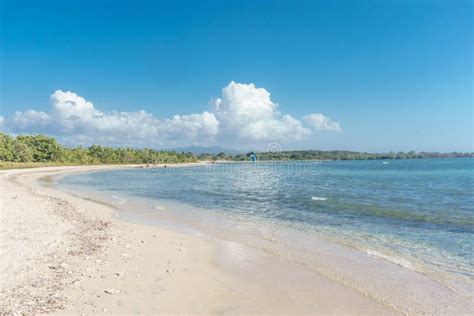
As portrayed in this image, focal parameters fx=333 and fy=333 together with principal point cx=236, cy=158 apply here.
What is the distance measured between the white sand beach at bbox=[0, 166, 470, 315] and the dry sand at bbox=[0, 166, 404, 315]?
0.07ft

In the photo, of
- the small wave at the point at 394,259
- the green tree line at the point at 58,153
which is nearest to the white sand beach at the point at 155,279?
the small wave at the point at 394,259

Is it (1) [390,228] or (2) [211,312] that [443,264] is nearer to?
(1) [390,228]

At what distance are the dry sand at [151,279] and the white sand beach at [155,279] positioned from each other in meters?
A: 0.02

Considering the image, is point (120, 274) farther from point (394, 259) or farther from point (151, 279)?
point (394, 259)

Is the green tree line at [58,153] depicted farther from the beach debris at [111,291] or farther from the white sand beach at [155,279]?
the beach debris at [111,291]

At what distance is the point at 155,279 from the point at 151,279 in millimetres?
104

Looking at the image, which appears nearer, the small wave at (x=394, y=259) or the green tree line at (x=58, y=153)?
the small wave at (x=394, y=259)

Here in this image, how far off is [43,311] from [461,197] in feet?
109

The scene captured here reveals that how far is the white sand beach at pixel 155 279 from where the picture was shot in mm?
7156

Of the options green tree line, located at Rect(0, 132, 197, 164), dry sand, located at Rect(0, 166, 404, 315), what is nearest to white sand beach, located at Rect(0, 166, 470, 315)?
A: dry sand, located at Rect(0, 166, 404, 315)

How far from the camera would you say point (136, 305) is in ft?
23.3

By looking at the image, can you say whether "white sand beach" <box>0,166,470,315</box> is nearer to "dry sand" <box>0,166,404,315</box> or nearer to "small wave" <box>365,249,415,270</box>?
"dry sand" <box>0,166,404,315</box>

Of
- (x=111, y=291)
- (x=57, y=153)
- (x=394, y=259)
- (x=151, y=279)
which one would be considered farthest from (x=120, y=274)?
(x=57, y=153)

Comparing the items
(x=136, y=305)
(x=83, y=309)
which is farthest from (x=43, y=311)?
(x=136, y=305)
